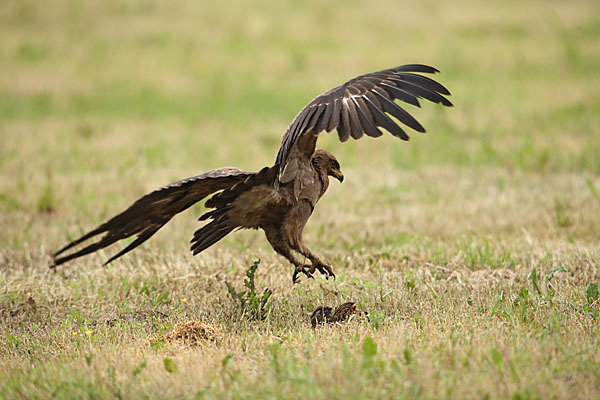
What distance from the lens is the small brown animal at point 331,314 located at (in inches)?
187

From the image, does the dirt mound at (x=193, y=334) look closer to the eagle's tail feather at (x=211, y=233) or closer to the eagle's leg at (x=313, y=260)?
the eagle's tail feather at (x=211, y=233)

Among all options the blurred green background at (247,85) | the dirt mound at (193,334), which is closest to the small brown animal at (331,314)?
the dirt mound at (193,334)

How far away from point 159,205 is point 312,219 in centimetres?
350

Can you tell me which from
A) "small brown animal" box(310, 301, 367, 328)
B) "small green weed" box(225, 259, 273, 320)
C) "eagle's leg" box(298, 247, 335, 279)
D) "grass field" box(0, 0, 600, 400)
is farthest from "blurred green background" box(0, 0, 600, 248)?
"small brown animal" box(310, 301, 367, 328)

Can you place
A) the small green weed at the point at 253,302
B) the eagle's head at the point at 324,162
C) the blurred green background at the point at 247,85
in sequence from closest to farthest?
the small green weed at the point at 253,302 < the eagle's head at the point at 324,162 < the blurred green background at the point at 247,85

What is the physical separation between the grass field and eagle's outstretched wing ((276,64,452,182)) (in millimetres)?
1267

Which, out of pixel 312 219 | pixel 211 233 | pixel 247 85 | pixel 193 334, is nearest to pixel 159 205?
pixel 211 233

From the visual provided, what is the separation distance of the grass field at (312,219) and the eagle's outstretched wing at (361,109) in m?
1.27

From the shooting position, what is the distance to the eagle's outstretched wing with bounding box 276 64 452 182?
4059mm

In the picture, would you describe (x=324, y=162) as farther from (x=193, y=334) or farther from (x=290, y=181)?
(x=193, y=334)

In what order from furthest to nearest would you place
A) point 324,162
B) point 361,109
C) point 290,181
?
point 324,162 < point 290,181 < point 361,109

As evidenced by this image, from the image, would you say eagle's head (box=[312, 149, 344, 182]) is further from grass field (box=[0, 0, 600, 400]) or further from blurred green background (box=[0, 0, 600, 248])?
blurred green background (box=[0, 0, 600, 248])

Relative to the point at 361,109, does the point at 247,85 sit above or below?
above

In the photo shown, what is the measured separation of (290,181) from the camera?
473cm
